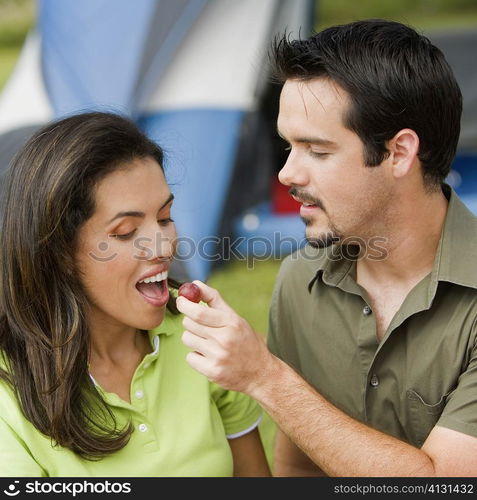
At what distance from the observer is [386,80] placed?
239cm

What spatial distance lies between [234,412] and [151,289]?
16.7 inches

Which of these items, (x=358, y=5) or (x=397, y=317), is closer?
(x=397, y=317)

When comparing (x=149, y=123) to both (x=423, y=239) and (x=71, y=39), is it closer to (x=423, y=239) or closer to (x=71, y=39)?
(x=71, y=39)

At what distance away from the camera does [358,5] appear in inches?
467

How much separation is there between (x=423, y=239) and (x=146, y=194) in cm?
81

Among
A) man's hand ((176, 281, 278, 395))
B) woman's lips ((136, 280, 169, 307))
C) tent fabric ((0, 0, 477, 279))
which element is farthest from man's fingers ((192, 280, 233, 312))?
tent fabric ((0, 0, 477, 279))

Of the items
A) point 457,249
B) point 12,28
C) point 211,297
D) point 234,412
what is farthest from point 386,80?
point 12,28

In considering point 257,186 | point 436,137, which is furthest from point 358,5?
point 436,137

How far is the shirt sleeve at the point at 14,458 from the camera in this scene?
6.39ft

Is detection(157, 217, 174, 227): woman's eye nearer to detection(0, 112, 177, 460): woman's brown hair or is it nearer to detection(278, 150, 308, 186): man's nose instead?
detection(0, 112, 177, 460): woman's brown hair

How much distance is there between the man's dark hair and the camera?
2391mm

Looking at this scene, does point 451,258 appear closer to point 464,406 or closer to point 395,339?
point 395,339

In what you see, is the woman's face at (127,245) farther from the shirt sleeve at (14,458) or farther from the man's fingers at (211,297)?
the shirt sleeve at (14,458)

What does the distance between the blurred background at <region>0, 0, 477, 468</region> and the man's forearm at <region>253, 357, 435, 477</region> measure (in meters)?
2.49
